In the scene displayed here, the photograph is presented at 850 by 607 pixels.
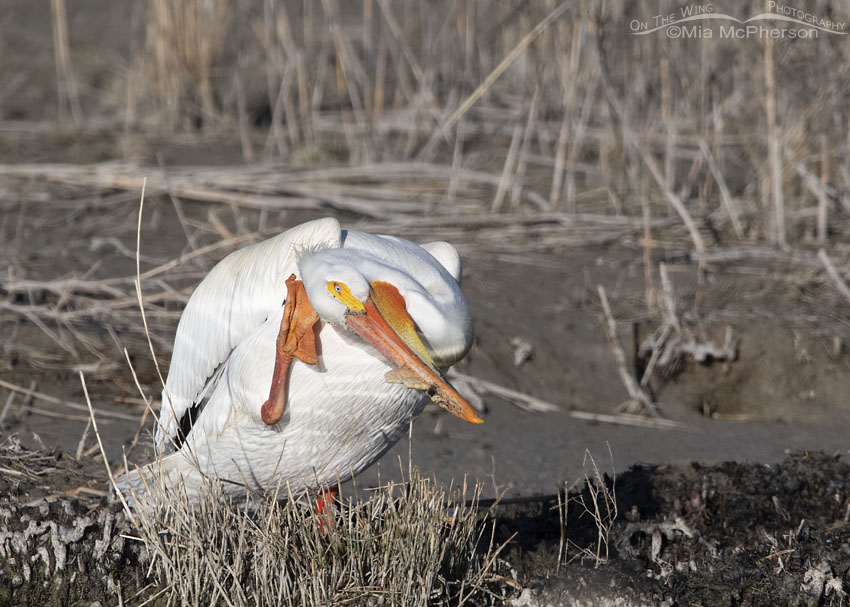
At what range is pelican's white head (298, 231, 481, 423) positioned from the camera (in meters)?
2.15

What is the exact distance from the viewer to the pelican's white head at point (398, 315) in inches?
84.7

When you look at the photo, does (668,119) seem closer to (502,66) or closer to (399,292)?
(502,66)

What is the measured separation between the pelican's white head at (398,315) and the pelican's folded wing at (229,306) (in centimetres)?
19

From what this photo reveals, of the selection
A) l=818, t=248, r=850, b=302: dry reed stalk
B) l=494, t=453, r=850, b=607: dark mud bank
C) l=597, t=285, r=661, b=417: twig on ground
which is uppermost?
l=818, t=248, r=850, b=302: dry reed stalk

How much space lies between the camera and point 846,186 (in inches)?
210

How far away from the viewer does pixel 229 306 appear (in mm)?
2705

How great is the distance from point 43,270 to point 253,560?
286cm

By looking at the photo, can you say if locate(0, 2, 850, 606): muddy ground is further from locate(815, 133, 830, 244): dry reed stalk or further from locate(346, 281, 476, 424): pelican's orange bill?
locate(346, 281, 476, 424): pelican's orange bill

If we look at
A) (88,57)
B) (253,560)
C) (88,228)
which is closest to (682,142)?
(88,228)

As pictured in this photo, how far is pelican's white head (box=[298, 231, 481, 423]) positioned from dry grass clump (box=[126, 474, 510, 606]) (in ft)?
1.84

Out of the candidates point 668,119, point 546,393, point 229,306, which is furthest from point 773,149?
point 229,306

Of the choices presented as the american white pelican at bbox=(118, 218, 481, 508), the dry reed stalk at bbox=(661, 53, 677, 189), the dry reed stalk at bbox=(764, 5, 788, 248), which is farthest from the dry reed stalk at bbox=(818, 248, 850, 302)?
the american white pelican at bbox=(118, 218, 481, 508)

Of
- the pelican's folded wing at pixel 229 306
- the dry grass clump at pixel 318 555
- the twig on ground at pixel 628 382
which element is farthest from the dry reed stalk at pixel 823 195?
the pelican's folded wing at pixel 229 306

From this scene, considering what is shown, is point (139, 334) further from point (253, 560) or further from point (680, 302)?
point (680, 302)
